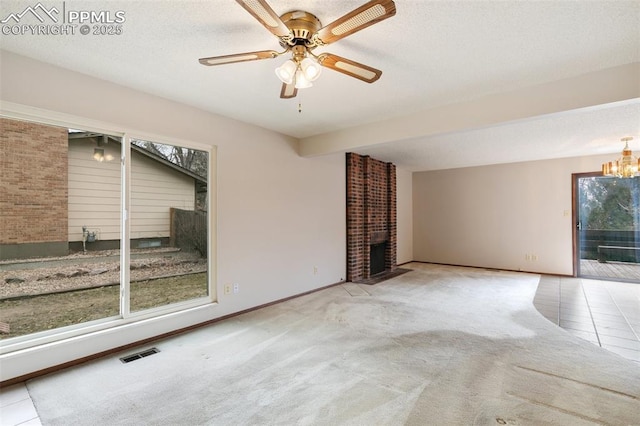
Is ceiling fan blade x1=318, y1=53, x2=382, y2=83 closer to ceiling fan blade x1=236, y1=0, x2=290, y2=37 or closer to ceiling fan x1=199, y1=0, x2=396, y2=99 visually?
ceiling fan x1=199, y1=0, x2=396, y2=99

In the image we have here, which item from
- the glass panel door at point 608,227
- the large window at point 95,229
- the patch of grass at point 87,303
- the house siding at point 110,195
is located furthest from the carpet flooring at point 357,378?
the glass panel door at point 608,227

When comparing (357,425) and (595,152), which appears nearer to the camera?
(357,425)

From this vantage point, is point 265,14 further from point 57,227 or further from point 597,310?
point 597,310

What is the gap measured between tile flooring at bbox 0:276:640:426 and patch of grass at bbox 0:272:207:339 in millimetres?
628

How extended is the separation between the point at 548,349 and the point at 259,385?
2.62m

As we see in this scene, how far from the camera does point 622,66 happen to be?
234 cm

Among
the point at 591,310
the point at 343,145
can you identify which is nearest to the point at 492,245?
the point at 591,310

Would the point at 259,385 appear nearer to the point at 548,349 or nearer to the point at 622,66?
the point at 548,349

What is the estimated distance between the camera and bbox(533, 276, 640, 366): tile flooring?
2.94 meters

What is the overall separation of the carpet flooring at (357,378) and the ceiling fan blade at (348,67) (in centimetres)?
217

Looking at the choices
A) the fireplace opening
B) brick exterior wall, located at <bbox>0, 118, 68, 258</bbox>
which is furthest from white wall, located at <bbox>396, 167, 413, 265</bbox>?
brick exterior wall, located at <bbox>0, 118, 68, 258</bbox>

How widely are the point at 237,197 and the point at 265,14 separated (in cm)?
252

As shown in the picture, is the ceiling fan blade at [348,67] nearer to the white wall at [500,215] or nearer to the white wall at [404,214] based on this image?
the white wall at [404,214]

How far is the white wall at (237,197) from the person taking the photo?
2.36 metres
